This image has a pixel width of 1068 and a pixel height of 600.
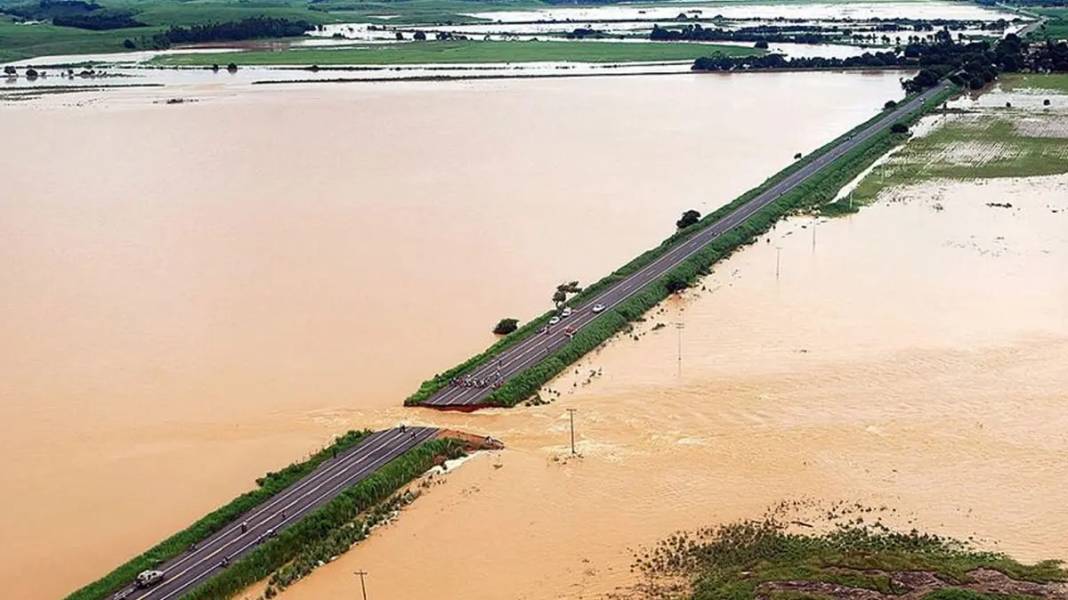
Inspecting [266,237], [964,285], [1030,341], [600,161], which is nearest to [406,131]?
[600,161]

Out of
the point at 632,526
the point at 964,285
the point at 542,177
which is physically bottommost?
the point at 632,526

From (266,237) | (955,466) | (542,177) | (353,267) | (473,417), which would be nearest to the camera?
(955,466)

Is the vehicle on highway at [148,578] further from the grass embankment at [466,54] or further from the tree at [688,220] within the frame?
the grass embankment at [466,54]

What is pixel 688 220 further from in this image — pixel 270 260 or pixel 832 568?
pixel 832 568

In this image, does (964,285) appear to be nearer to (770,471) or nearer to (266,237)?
(770,471)

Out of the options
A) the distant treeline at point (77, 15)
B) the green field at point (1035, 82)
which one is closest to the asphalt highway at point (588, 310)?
the green field at point (1035, 82)

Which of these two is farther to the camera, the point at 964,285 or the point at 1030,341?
the point at 964,285

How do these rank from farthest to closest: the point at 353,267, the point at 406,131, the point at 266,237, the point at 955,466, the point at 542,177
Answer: the point at 406,131
the point at 542,177
the point at 266,237
the point at 353,267
the point at 955,466

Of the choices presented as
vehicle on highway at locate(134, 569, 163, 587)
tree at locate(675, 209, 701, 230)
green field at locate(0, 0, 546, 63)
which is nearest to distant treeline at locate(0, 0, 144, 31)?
green field at locate(0, 0, 546, 63)
